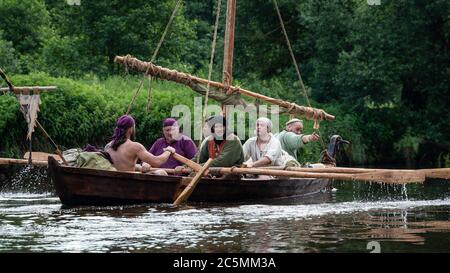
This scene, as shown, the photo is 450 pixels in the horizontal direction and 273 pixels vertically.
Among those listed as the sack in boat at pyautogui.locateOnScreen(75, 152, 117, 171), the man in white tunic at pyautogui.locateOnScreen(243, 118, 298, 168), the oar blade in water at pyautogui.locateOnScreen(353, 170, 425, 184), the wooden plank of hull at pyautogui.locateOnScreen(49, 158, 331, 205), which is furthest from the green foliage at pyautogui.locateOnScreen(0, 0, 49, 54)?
the oar blade in water at pyautogui.locateOnScreen(353, 170, 425, 184)

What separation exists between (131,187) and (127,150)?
0.57 m

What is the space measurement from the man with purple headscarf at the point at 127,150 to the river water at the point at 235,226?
0.69 meters

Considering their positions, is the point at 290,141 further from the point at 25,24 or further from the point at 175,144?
the point at 25,24

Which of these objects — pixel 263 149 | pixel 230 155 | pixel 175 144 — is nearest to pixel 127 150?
pixel 175 144

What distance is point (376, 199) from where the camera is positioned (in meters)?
19.6

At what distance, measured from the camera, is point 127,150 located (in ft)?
54.7

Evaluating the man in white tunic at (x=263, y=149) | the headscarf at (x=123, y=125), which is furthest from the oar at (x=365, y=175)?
the headscarf at (x=123, y=125)

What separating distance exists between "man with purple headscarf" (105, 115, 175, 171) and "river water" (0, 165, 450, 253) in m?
0.69

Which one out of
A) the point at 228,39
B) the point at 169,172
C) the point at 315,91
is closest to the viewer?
the point at 169,172

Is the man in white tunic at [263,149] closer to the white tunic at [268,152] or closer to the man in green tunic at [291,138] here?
the white tunic at [268,152]

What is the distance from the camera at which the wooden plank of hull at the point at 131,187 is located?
53.4ft
